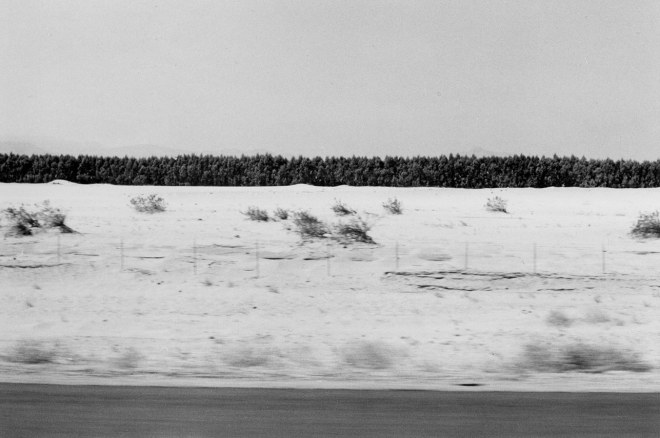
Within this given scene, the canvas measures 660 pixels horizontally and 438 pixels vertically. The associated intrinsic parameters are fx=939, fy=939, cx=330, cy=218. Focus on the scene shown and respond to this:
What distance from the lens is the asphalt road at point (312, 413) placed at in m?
6.15

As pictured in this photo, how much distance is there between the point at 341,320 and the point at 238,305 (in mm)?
2055

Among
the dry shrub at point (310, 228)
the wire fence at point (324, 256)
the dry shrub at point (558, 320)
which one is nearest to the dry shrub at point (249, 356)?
the dry shrub at point (558, 320)

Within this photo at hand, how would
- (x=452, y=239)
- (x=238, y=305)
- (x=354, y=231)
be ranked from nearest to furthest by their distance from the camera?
1. (x=238, y=305)
2. (x=354, y=231)
3. (x=452, y=239)

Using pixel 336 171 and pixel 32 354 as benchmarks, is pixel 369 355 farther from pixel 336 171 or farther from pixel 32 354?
pixel 336 171

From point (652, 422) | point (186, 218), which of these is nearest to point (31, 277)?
point (186, 218)

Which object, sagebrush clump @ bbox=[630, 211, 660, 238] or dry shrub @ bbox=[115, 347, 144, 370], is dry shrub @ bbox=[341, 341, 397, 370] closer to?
dry shrub @ bbox=[115, 347, 144, 370]

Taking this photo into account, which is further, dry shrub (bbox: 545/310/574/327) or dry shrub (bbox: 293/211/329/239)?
dry shrub (bbox: 293/211/329/239)

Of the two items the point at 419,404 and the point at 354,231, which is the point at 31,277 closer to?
the point at 354,231

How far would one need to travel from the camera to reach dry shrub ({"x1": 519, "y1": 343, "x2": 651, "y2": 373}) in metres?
9.95

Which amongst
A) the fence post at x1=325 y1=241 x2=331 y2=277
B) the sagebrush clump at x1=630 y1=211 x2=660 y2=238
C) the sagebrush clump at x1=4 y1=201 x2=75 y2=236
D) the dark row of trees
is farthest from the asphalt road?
the dark row of trees

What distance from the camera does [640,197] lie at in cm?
5034

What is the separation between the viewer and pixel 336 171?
66312 mm

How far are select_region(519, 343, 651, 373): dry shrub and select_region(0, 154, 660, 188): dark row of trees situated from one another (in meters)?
54.6

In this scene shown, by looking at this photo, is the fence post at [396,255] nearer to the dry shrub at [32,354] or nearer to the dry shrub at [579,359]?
the dry shrub at [579,359]
